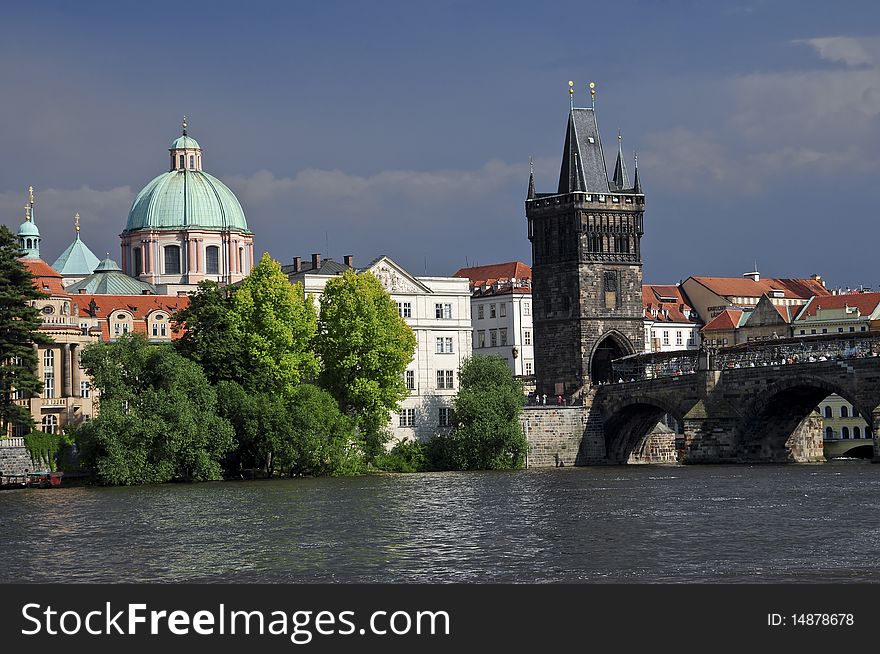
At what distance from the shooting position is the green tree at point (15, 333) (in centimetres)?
8794

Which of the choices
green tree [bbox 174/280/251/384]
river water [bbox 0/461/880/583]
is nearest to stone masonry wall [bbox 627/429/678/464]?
river water [bbox 0/461/880/583]

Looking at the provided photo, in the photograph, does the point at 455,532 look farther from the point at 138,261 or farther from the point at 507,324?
the point at 507,324

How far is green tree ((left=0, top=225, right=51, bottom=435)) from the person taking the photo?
87.9m

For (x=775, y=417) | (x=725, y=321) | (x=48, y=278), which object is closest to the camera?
(x=775, y=417)

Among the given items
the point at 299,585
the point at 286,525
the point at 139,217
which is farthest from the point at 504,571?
the point at 139,217

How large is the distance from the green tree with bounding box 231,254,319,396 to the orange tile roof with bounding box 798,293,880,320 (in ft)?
206

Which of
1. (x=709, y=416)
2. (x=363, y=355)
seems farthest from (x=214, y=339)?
(x=709, y=416)

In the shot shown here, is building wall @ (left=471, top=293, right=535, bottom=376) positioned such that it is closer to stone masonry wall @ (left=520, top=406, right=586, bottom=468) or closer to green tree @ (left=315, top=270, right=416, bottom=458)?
stone masonry wall @ (left=520, top=406, right=586, bottom=468)

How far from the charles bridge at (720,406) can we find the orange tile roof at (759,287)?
4937cm

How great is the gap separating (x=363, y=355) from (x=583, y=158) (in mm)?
33299

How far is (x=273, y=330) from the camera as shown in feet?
303

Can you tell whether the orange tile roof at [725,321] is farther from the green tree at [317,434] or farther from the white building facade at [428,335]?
the green tree at [317,434]

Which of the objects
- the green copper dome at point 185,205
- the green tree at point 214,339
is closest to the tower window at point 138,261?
the green copper dome at point 185,205

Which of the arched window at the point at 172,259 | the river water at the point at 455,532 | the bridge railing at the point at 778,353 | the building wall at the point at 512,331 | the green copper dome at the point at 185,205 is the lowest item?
the river water at the point at 455,532
